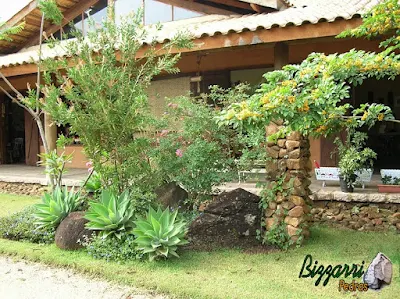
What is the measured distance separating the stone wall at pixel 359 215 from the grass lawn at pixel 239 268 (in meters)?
0.21

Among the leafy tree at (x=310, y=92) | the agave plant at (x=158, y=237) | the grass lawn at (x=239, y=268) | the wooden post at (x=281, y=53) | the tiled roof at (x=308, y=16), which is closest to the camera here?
the leafy tree at (x=310, y=92)

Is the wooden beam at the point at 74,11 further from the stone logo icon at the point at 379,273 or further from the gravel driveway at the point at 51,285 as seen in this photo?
the stone logo icon at the point at 379,273

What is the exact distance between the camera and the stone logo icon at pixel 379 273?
3.29m

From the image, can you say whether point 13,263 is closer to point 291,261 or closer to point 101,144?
point 101,144

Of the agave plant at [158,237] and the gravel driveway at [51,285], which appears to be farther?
the agave plant at [158,237]

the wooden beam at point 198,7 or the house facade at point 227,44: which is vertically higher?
the wooden beam at point 198,7

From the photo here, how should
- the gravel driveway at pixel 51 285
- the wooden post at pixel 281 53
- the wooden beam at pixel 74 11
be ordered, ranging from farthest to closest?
the wooden beam at pixel 74 11 → the wooden post at pixel 281 53 → the gravel driveway at pixel 51 285

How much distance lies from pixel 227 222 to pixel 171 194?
3.37ft

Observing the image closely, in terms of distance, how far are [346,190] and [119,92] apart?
3485 mm

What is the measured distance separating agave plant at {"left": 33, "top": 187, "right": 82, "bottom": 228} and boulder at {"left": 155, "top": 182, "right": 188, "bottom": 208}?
1.23 m

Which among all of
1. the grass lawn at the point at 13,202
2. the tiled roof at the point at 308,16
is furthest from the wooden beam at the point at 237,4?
the grass lawn at the point at 13,202

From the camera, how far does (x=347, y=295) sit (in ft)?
11.7

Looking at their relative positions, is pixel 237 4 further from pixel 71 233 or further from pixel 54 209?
pixel 71 233

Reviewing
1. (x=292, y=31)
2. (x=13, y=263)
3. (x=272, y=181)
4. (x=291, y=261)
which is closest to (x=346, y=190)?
(x=272, y=181)
